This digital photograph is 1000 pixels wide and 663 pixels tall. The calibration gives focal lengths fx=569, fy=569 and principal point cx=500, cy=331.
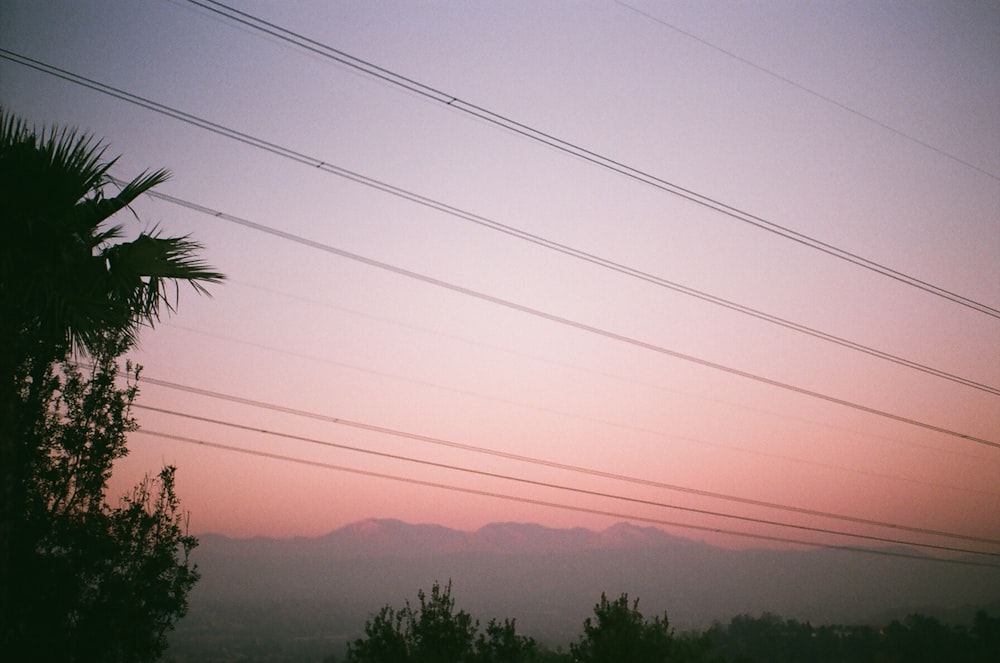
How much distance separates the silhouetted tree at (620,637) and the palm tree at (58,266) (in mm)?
19340

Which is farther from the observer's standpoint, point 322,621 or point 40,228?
point 322,621

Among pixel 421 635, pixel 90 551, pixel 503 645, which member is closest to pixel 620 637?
pixel 503 645

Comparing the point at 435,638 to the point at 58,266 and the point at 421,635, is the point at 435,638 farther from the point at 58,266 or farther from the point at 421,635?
the point at 58,266

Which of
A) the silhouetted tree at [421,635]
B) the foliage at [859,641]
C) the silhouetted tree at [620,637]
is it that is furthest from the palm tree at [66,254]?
the foliage at [859,641]

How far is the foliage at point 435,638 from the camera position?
1953 cm

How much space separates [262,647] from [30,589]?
12479 cm

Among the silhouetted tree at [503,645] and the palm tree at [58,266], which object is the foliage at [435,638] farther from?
the palm tree at [58,266]

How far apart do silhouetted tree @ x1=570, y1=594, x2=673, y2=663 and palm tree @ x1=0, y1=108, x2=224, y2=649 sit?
1934cm

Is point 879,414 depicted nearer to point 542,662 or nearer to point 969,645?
point 542,662

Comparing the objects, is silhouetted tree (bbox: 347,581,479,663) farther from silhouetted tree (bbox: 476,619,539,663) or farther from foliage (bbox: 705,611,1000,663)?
foliage (bbox: 705,611,1000,663)

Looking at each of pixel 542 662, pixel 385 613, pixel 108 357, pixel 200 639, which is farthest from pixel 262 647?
pixel 108 357

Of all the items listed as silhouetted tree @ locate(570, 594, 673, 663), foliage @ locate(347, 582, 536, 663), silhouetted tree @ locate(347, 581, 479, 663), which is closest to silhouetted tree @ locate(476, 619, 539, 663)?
foliage @ locate(347, 582, 536, 663)

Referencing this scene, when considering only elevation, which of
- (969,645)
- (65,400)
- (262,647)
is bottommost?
(262,647)

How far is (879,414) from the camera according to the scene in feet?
57.7
